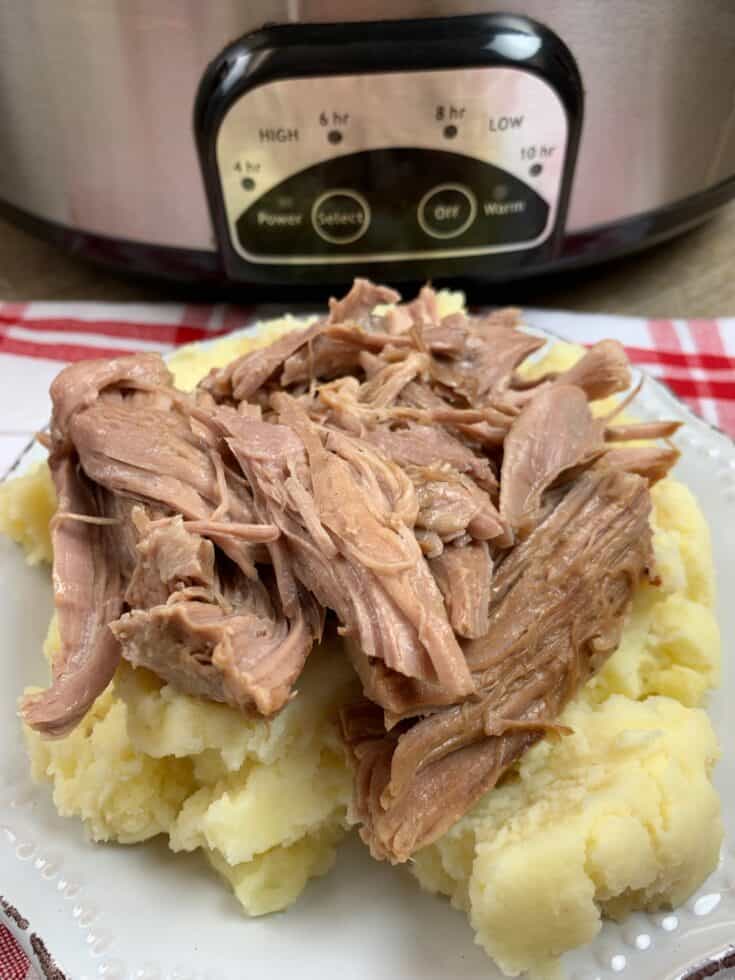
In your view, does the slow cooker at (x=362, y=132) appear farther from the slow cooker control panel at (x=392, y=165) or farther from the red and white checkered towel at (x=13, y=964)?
the red and white checkered towel at (x=13, y=964)

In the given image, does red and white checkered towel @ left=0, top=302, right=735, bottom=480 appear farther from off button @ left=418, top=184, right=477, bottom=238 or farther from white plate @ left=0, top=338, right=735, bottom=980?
white plate @ left=0, top=338, right=735, bottom=980

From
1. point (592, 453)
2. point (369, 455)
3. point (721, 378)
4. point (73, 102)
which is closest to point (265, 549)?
point (369, 455)

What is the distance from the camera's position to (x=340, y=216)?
7.47ft

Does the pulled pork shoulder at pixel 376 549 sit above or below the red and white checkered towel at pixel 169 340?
above

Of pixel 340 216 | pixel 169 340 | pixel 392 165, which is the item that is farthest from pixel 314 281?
pixel 169 340

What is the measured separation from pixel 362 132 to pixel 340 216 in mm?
226

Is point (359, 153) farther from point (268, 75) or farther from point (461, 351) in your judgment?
point (461, 351)

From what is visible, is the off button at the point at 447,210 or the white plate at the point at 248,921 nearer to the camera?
the white plate at the point at 248,921

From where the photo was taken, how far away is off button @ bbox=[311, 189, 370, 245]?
2234 mm

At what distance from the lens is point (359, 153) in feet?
7.02

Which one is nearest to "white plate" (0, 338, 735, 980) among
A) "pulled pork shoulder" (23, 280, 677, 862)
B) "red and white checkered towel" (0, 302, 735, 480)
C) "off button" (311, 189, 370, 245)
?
"pulled pork shoulder" (23, 280, 677, 862)

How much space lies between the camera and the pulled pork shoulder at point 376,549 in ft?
3.90

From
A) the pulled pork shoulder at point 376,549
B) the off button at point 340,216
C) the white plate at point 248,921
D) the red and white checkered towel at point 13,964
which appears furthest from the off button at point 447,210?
the red and white checkered towel at point 13,964

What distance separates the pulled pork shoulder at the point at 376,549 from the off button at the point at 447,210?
72 cm
